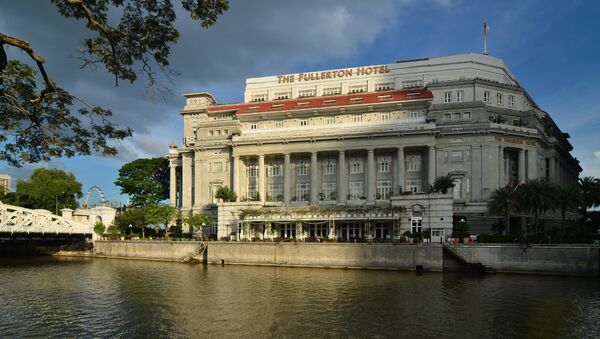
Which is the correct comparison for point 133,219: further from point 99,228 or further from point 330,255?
point 330,255

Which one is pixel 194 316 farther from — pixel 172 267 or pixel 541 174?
pixel 541 174

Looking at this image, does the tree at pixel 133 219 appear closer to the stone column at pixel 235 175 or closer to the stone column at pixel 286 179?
the stone column at pixel 235 175

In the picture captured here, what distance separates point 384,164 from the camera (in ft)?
309

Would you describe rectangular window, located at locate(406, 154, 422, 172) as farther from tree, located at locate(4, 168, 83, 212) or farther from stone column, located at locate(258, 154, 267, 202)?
tree, located at locate(4, 168, 83, 212)

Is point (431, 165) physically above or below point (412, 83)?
below

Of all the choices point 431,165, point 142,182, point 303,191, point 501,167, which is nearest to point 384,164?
point 431,165

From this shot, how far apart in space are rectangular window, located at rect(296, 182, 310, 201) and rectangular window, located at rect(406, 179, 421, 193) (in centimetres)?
2007

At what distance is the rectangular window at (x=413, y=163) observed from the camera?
303 ft

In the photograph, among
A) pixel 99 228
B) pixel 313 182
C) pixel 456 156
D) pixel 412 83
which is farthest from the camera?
pixel 412 83

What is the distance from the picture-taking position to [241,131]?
103 m

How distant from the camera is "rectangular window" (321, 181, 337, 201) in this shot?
95.0 meters

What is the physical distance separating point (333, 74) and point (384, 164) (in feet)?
87.6

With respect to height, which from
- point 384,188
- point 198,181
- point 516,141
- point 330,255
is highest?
point 516,141

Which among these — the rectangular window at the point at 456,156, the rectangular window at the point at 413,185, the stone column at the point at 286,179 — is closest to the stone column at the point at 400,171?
the rectangular window at the point at 413,185
